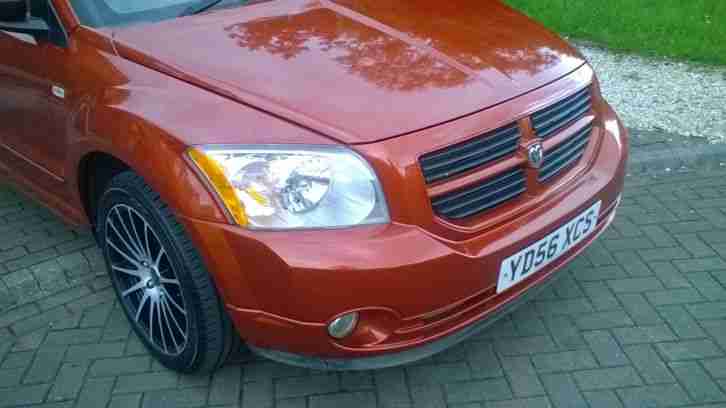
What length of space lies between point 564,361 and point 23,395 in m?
2.16

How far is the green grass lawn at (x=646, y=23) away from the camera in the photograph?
6.29 metres

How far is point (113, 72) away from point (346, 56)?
0.87 meters

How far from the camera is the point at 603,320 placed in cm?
307

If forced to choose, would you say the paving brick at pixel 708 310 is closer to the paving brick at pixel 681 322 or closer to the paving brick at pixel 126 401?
the paving brick at pixel 681 322

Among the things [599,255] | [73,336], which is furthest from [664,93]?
[73,336]

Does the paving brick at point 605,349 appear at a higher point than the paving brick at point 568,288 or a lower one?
higher

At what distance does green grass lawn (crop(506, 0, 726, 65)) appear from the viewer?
6285 millimetres

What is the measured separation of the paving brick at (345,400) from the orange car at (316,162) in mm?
384

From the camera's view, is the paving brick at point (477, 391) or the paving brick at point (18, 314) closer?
the paving brick at point (477, 391)

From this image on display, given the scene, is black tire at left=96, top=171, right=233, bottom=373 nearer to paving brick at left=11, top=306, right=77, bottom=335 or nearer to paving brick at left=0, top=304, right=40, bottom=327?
paving brick at left=11, top=306, right=77, bottom=335

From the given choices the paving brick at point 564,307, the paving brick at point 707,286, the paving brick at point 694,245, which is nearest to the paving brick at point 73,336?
the paving brick at point 564,307

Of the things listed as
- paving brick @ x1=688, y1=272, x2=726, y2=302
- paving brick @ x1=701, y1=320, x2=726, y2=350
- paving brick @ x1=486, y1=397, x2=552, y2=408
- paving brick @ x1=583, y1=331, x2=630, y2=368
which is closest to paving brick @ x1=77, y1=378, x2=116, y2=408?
paving brick @ x1=486, y1=397, x2=552, y2=408

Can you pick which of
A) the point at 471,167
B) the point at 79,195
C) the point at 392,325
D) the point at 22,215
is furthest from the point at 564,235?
the point at 22,215

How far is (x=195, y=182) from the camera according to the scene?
86.1 inches
